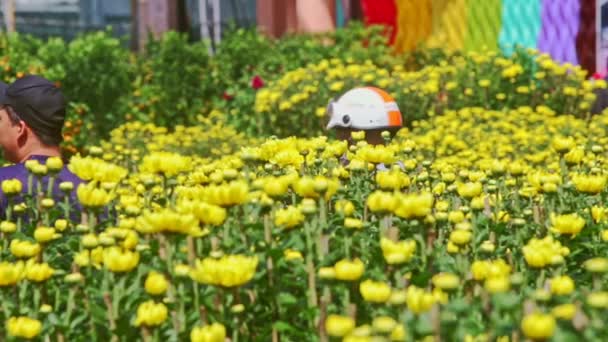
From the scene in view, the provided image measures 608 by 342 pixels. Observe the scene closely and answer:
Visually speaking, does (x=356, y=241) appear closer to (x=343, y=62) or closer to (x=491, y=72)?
(x=491, y=72)

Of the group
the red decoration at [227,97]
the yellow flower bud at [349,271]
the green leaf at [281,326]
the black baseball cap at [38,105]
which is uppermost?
the black baseball cap at [38,105]

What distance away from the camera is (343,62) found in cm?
1213

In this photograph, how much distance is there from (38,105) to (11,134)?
0.57 ft

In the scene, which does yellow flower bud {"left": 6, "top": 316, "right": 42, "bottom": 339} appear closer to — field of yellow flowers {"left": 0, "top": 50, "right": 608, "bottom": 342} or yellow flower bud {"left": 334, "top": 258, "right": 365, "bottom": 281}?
field of yellow flowers {"left": 0, "top": 50, "right": 608, "bottom": 342}

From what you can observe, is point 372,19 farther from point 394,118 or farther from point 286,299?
point 286,299

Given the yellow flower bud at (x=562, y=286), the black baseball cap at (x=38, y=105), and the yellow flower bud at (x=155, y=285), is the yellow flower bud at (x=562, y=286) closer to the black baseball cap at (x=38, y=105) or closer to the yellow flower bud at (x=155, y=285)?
the yellow flower bud at (x=155, y=285)

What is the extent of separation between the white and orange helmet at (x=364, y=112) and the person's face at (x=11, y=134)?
1691 mm

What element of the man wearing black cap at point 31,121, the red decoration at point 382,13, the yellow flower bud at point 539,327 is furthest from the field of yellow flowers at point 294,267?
the red decoration at point 382,13

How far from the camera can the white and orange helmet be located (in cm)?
573

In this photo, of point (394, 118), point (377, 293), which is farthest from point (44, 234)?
point (394, 118)

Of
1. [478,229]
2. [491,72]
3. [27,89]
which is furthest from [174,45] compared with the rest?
[478,229]

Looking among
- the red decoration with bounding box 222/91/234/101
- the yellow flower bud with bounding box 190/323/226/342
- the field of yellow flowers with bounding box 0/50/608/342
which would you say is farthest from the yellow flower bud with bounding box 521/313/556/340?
the red decoration with bounding box 222/91/234/101

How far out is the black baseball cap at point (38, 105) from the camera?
15.3ft

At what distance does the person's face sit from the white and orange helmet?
5.55 feet
